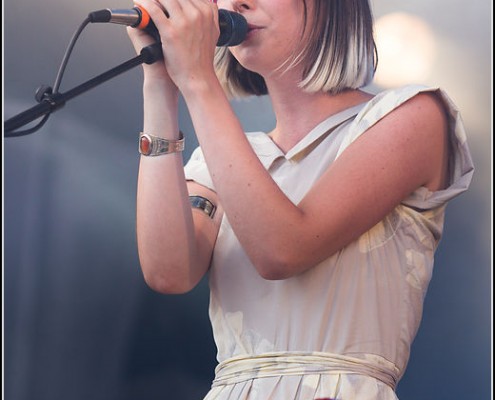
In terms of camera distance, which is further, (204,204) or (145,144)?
(204,204)

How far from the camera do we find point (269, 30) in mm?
1452

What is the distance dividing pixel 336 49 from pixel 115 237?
2.31 feet

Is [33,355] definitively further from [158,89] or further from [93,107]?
[158,89]

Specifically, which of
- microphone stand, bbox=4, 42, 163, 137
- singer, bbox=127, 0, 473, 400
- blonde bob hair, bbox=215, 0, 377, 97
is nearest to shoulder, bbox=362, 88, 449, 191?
singer, bbox=127, 0, 473, 400

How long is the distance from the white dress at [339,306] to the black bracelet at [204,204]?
111 mm

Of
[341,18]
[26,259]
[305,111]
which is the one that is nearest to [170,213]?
[305,111]

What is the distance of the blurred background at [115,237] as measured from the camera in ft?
6.17

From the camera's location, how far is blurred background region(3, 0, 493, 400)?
1881mm

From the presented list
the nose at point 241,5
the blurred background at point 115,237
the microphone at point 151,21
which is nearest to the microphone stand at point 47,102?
the microphone at point 151,21

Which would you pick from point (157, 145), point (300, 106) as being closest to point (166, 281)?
point (157, 145)

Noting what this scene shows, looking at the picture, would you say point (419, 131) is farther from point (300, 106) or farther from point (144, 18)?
point (144, 18)

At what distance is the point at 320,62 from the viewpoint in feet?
4.83

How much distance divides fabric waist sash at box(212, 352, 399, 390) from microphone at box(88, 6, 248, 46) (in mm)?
426

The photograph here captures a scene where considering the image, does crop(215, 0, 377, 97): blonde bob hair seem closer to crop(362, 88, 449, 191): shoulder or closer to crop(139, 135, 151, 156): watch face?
crop(362, 88, 449, 191): shoulder
